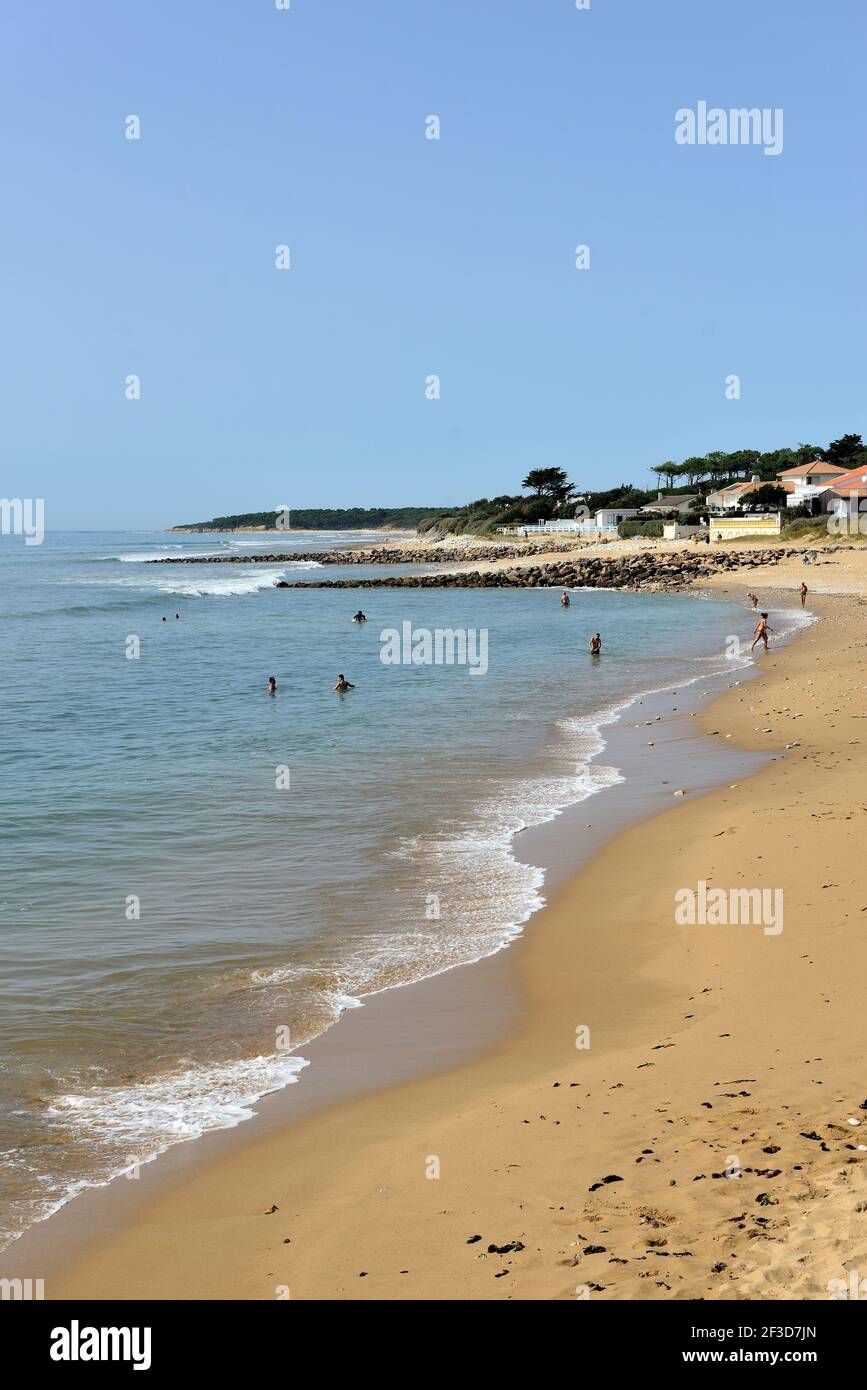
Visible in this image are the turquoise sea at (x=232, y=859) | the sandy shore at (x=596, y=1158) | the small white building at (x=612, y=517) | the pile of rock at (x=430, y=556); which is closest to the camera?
the sandy shore at (x=596, y=1158)

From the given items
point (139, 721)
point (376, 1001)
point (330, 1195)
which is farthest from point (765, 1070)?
point (139, 721)

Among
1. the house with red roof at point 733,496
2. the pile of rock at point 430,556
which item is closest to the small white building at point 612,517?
the house with red roof at point 733,496

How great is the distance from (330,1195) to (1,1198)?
2217 millimetres

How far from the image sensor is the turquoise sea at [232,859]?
357 inches

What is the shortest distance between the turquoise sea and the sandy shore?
3.72 ft

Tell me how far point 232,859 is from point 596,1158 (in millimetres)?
9607

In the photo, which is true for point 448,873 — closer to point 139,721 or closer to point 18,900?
point 18,900

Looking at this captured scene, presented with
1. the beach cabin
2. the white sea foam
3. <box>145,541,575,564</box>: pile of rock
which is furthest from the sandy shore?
<box>145,541,575,564</box>: pile of rock

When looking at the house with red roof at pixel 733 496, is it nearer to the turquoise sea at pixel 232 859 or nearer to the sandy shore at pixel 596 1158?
the turquoise sea at pixel 232 859

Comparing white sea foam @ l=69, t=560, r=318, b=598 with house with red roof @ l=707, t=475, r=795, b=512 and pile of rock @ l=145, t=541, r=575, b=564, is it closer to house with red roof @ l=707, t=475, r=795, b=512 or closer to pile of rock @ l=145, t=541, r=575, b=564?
pile of rock @ l=145, t=541, r=575, b=564

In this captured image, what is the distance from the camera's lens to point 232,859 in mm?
15570

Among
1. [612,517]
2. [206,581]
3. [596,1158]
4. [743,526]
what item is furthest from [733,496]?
[596,1158]

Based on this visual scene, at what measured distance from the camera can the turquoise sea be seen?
357 inches

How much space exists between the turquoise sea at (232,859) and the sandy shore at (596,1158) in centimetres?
113
